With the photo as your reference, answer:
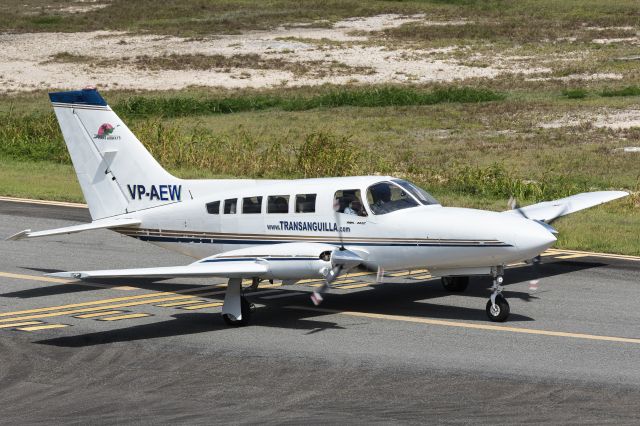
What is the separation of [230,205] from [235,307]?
94.3 inches

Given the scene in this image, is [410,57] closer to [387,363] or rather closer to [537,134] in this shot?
[537,134]

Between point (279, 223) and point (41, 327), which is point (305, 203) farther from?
point (41, 327)

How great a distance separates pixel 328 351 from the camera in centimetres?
2180

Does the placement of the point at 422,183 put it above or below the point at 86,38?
below

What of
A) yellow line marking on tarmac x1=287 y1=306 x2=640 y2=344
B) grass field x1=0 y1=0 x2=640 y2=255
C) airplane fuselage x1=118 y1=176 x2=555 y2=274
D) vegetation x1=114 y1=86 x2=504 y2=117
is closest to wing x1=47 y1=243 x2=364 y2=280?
airplane fuselage x1=118 y1=176 x2=555 y2=274

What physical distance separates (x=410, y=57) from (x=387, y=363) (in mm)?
77985

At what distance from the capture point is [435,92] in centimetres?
7538

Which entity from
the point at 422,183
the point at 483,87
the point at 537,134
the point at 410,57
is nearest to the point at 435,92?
the point at 483,87

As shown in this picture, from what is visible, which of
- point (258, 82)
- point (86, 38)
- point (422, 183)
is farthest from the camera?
point (86, 38)

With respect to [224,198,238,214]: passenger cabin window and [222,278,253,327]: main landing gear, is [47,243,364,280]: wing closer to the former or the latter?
[222,278,253,327]: main landing gear

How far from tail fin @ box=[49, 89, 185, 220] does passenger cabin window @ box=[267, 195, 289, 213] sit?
3.22m

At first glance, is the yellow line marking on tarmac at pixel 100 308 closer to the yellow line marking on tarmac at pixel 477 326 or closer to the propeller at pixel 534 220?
the yellow line marking on tarmac at pixel 477 326

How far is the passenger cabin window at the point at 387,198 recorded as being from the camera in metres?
23.8

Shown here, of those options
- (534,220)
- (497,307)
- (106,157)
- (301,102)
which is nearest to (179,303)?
(106,157)
